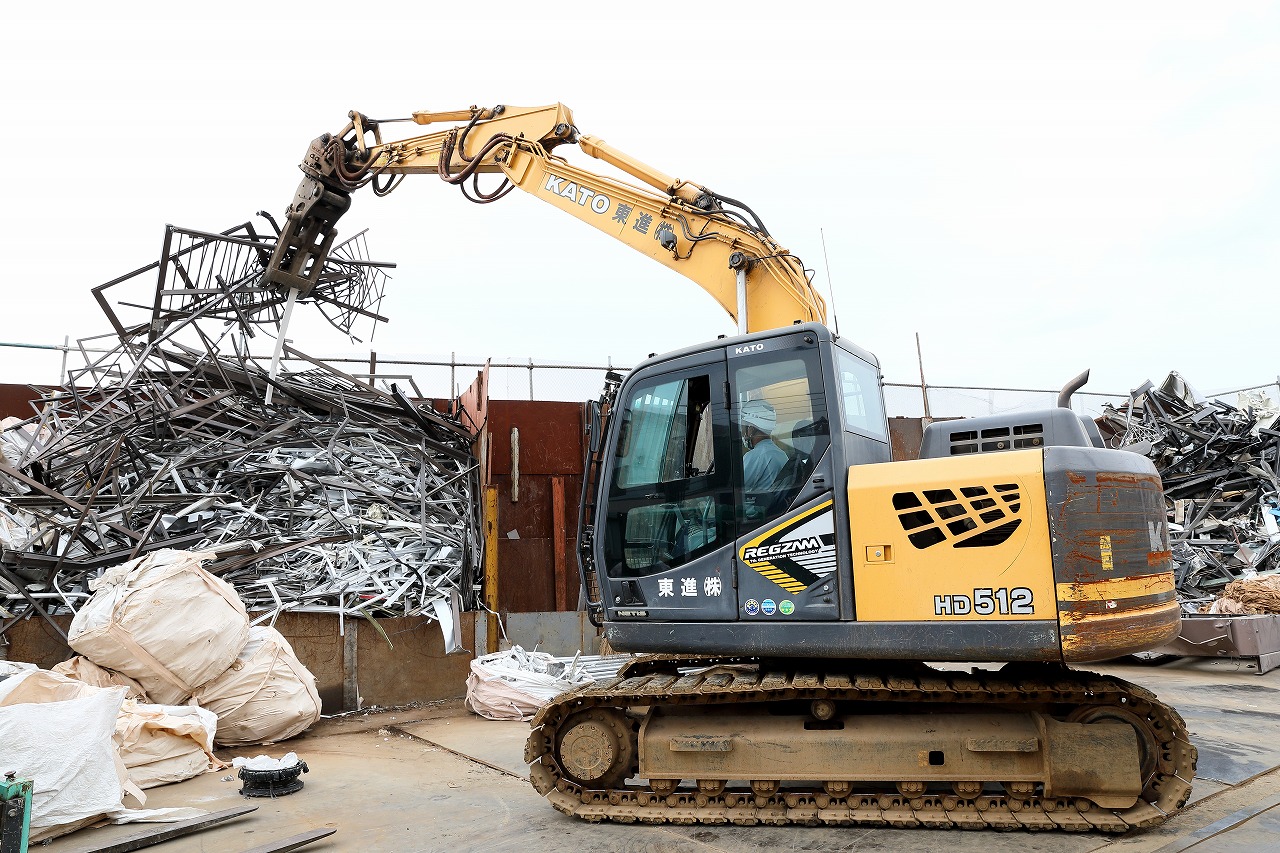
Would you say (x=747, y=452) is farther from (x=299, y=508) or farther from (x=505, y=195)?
(x=299, y=508)

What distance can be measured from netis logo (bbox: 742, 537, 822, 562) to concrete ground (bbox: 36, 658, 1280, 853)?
57.8 inches

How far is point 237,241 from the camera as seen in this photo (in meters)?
9.81

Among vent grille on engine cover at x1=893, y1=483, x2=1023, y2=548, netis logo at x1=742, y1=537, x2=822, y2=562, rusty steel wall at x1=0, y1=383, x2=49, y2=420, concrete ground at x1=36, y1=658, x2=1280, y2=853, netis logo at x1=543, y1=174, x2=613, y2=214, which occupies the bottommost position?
concrete ground at x1=36, y1=658, x2=1280, y2=853

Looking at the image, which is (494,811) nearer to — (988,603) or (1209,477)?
(988,603)

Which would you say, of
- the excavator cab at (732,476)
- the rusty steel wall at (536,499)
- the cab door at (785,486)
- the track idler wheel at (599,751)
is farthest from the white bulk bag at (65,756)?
the rusty steel wall at (536,499)

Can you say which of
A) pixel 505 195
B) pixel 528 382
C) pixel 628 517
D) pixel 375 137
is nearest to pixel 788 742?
pixel 628 517

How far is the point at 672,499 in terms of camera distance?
4.99 m

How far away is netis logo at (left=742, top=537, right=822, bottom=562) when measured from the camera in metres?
4.62

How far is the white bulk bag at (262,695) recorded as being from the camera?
6684 millimetres

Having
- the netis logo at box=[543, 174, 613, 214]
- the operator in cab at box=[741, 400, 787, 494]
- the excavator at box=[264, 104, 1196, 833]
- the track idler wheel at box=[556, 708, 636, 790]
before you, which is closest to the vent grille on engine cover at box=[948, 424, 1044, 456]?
the excavator at box=[264, 104, 1196, 833]

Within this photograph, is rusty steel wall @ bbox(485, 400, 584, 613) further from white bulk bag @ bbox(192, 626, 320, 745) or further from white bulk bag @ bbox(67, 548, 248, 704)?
white bulk bag @ bbox(67, 548, 248, 704)

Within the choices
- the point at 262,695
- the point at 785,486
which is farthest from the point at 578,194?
the point at 262,695

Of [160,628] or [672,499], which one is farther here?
[160,628]

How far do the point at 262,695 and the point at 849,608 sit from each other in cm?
495
